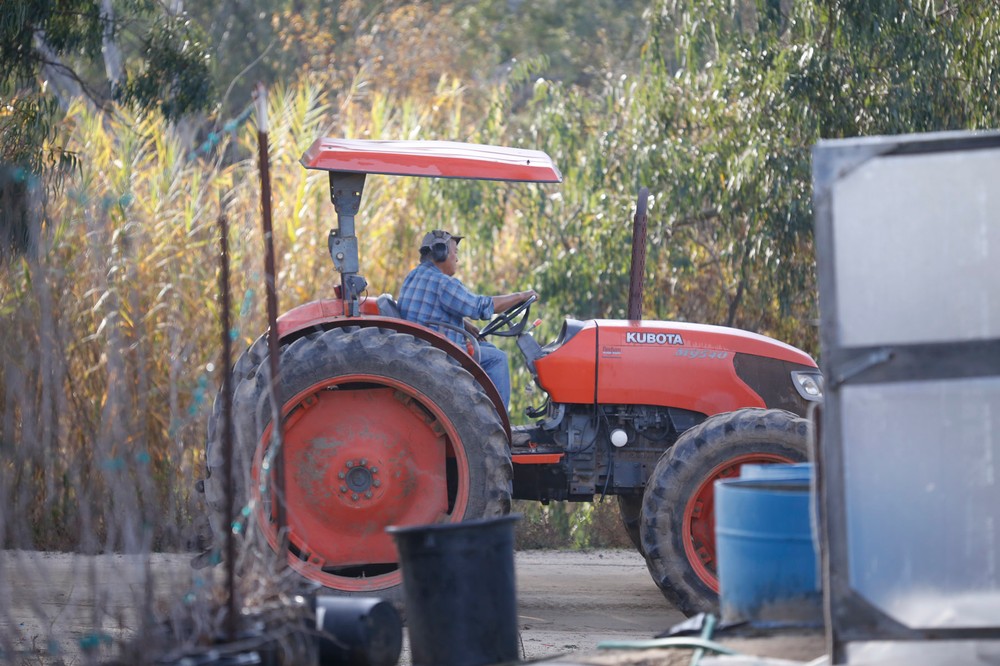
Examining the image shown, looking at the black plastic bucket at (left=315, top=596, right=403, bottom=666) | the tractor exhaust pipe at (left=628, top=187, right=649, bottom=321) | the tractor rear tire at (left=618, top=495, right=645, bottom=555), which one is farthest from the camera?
the tractor rear tire at (left=618, top=495, right=645, bottom=555)

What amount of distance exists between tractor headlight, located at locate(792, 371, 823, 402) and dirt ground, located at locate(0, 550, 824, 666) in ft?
4.42

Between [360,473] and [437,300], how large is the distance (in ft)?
3.31

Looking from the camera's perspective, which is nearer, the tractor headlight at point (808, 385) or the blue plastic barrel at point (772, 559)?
the blue plastic barrel at point (772, 559)

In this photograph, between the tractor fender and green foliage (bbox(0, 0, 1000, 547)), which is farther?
green foliage (bbox(0, 0, 1000, 547))

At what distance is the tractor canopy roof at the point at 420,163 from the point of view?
5938mm

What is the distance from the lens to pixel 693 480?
19.1 ft

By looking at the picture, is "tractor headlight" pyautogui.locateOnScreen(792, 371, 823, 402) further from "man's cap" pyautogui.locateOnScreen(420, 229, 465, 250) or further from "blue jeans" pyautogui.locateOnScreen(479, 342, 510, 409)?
"man's cap" pyautogui.locateOnScreen(420, 229, 465, 250)

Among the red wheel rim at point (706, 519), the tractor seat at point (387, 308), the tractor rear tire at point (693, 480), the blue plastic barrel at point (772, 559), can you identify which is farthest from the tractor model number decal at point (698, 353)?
the blue plastic barrel at point (772, 559)

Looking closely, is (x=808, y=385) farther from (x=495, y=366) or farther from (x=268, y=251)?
(x=268, y=251)

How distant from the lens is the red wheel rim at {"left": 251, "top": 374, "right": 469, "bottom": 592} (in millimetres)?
5910

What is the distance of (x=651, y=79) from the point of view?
412 inches

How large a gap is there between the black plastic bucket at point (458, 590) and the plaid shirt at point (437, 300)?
1934 mm

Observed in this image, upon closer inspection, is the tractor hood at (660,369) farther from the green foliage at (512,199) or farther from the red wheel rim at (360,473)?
the green foliage at (512,199)

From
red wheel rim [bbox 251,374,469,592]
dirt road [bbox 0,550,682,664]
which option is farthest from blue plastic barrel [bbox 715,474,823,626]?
red wheel rim [bbox 251,374,469,592]
